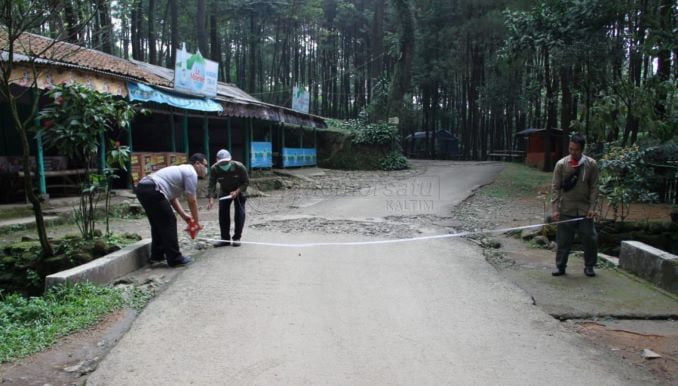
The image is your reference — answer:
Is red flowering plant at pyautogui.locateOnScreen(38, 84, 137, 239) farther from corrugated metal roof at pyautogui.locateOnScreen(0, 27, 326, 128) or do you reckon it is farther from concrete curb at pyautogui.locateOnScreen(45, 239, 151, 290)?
corrugated metal roof at pyautogui.locateOnScreen(0, 27, 326, 128)

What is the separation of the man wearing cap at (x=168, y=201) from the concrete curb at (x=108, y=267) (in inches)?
10.8

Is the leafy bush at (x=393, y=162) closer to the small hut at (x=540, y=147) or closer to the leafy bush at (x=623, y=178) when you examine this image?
the small hut at (x=540, y=147)

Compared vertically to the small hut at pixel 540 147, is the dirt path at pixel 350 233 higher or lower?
lower

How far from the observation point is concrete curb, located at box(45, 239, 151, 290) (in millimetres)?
5000

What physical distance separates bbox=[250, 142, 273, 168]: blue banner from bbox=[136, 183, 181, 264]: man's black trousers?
1275 centimetres

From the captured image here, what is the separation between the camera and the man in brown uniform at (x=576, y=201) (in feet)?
18.8

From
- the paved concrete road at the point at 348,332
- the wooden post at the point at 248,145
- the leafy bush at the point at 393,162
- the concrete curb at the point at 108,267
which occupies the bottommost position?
the paved concrete road at the point at 348,332

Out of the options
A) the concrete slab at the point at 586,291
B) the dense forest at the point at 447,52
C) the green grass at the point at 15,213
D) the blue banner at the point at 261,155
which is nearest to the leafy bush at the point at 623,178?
the dense forest at the point at 447,52

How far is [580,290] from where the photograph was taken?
17.4ft

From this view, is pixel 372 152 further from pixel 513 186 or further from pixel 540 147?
pixel 540 147

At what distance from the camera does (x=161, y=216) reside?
603cm

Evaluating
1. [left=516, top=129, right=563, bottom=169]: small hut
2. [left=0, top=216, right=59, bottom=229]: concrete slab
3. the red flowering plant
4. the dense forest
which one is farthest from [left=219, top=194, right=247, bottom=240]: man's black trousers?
[left=516, top=129, right=563, bottom=169]: small hut

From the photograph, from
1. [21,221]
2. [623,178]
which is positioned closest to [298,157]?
[21,221]

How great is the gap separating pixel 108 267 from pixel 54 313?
118 centimetres
